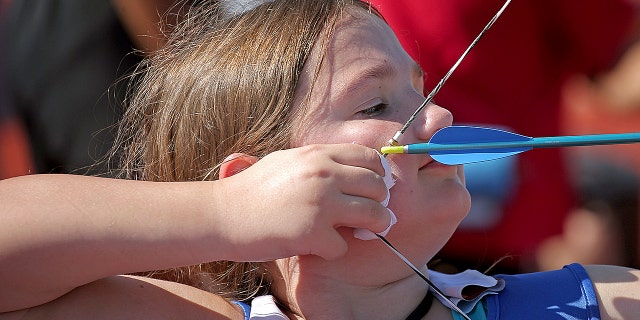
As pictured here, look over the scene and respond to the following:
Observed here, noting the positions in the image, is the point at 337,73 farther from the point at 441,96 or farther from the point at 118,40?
the point at 118,40

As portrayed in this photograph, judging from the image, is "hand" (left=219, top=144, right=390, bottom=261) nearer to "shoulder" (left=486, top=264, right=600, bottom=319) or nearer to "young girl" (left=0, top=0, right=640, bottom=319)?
"young girl" (left=0, top=0, right=640, bottom=319)

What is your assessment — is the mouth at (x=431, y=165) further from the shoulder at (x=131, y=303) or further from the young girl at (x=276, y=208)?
the shoulder at (x=131, y=303)

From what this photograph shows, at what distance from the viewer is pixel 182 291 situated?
1264 mm

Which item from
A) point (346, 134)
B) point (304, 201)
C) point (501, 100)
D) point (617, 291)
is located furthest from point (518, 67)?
point (304, 201)

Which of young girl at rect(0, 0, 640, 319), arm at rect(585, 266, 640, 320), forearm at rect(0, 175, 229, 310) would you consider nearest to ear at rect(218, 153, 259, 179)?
young girl at rect(0, 0, 640, 319)

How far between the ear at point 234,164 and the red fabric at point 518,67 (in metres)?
0.64

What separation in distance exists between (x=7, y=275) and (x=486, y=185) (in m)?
0.97

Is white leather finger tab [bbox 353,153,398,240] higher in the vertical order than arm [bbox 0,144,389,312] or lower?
lower

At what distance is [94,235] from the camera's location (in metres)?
1.12

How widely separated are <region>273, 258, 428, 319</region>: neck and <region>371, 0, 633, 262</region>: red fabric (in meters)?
0.49

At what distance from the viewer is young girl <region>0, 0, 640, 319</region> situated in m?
1.10

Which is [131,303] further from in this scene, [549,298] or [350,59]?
[549,298]

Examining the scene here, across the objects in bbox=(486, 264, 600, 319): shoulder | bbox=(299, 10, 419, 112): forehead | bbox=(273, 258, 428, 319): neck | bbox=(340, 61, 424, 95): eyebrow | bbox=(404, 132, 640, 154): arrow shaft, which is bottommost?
bbox=(486, 264, 600, 319): shoulder

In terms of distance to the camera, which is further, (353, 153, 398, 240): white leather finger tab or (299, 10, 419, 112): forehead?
(299, 10, 419, 112): forehead
